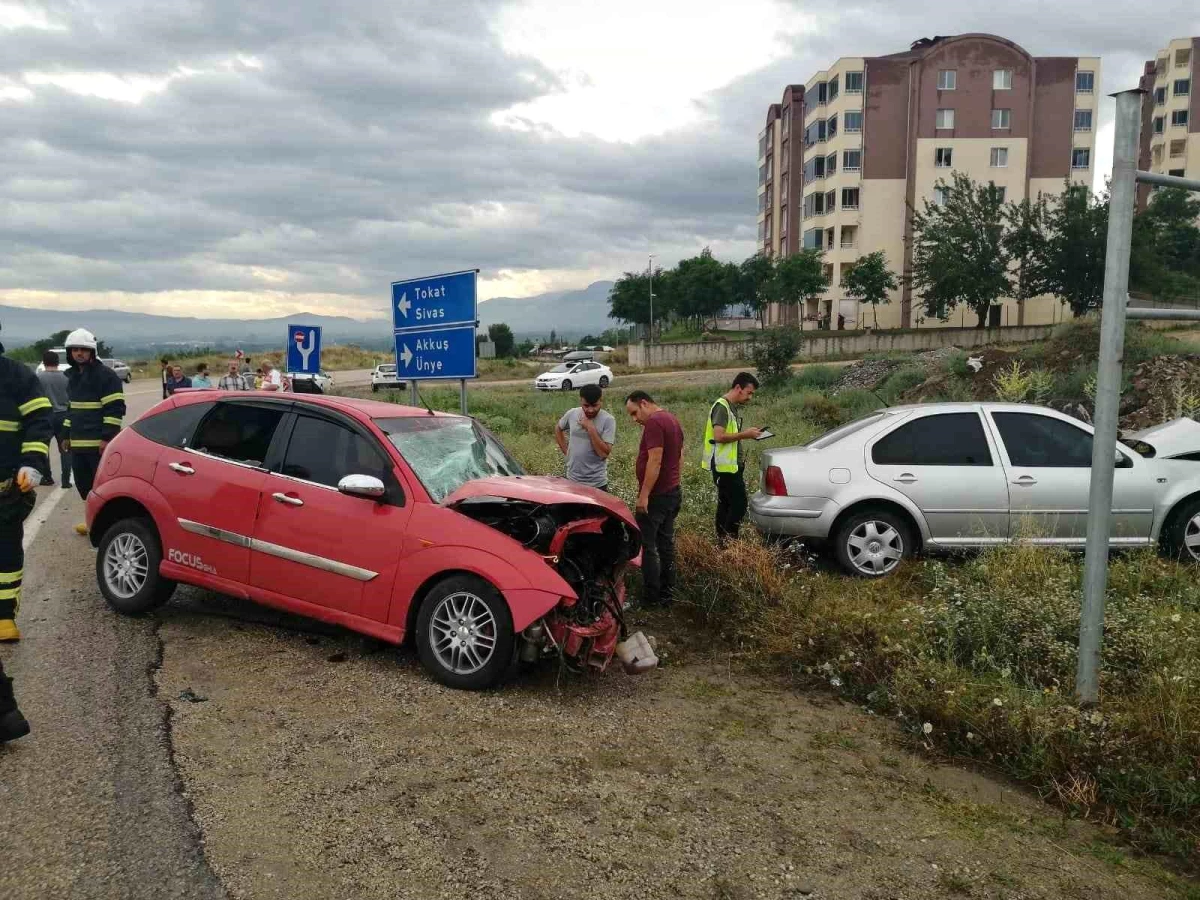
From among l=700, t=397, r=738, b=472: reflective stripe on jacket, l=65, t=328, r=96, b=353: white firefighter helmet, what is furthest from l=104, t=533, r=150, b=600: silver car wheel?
l=700, t=397, r=738, b=472: reflective stripe on jacket

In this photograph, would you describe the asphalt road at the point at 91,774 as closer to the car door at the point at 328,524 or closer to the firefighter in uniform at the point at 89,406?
the car door at the point at 328,524

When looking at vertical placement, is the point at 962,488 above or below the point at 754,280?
below

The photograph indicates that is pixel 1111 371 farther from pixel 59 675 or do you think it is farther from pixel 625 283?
pixel 625 283

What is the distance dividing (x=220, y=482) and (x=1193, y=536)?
305 inches

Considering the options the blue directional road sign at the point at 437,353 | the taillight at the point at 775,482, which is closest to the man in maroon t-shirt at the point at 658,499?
the taillight at the point at 775,482

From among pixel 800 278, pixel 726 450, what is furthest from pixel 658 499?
pixel 800 278

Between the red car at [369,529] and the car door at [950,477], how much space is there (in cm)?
296

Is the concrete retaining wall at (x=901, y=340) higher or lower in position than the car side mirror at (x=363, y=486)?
higher

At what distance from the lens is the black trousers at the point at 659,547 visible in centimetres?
694

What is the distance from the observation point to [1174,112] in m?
83.8

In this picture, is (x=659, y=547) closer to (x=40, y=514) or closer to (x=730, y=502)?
(x=730, y=502)

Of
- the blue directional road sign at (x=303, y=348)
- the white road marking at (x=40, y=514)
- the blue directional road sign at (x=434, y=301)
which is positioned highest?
the blue directional road sign at (x=434, y=301)

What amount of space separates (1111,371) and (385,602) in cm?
412

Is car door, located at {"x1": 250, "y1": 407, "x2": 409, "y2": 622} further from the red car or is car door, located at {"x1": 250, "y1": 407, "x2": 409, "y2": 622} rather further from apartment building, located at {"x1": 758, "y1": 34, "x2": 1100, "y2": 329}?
apartment building, located at {"x1": 758, "y1": 34, "x2": 1100, "y2": 329}
